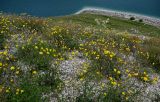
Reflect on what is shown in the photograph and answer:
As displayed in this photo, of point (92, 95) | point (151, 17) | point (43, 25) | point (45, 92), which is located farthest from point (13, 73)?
point (151, 17)

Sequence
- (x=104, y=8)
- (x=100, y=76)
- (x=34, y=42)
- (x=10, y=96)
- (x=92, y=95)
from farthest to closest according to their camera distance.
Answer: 1. (x=104, y=8)
2. (x=34, y=42)
3. (x=100, y=76)
4. (x=92, y=95)
5. (x=10, y=96)

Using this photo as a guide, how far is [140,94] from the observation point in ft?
43.3

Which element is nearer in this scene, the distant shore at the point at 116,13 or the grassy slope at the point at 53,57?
the grassy slope at the point at 53,57

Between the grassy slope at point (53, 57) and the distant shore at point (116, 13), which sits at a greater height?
the grassy slope at point (53, 57)

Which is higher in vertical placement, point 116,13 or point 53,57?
point 53,57

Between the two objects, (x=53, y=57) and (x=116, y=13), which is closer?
(x=53, y=57)

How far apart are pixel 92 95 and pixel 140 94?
2066 mm

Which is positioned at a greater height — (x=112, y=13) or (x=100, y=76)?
(x=100, y=76)

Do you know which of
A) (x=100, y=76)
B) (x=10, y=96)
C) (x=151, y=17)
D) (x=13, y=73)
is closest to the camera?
(x=10, y=96)

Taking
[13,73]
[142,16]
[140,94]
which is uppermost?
[13,73]

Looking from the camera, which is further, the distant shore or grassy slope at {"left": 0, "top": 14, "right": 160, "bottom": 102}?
the distant shore

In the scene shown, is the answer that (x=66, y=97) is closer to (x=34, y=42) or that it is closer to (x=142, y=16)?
(x=34, y=42)

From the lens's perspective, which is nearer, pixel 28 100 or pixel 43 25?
pixel 28 100

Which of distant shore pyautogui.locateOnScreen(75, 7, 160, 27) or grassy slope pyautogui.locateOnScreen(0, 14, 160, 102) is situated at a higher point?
grassy slope pyautogui.locateOnScreen(0, 14, 160, 102)
